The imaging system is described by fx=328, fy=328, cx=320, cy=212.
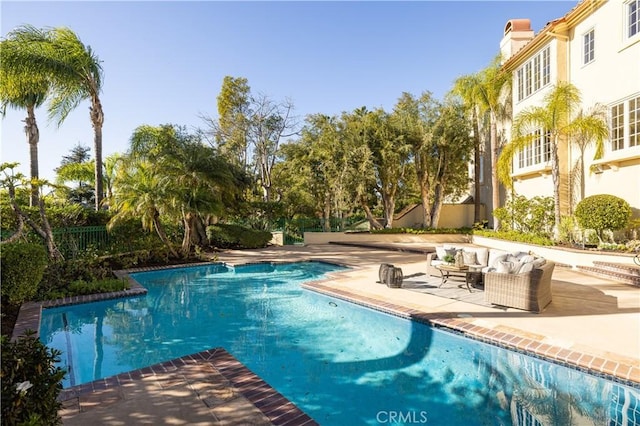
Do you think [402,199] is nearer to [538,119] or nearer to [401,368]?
[538,119]

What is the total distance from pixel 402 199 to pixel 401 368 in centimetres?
2134

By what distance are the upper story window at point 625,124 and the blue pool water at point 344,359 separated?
10984 millimetres

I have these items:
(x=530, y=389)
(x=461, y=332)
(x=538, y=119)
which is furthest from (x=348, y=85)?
(x=530, y=389)

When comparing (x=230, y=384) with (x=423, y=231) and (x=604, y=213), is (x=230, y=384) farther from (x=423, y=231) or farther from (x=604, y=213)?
(x=423, y=231)

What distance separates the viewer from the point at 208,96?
24.8 metres

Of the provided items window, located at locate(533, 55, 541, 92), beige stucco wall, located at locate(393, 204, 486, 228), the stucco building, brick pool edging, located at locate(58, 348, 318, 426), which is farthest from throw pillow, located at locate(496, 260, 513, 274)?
beige stucco wall, located at locate(393, 204, 486, 228)

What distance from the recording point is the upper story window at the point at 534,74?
49.5ft

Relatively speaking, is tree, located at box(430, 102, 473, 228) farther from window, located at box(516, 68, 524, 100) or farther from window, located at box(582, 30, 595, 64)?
window, located at box(582, 30, 595, 64)

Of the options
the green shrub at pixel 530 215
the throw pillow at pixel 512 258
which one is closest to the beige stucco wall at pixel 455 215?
the green shrub at pixel 530 215

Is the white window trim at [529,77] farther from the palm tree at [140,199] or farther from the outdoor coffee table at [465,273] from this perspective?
the palm tree at [140,199]

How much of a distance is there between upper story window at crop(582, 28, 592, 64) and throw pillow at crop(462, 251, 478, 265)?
10262mm

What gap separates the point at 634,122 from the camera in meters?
11.4

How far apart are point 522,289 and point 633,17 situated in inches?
454

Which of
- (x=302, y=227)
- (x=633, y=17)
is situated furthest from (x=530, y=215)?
(x=302, y=227)
